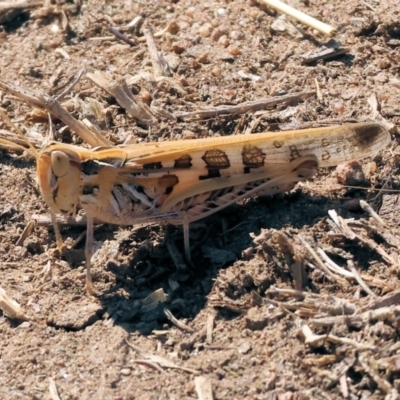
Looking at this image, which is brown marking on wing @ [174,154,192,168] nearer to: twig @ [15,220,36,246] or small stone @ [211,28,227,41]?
twig @ [15,220,36,246]

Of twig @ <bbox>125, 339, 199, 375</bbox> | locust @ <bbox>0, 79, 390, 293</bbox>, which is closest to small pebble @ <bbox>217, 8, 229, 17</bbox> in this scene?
locust @ <bbox>0, 79, 390, 293</bbox>

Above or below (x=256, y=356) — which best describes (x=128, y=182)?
above

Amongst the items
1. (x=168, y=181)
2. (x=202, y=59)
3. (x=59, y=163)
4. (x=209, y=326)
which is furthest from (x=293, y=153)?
(x=202, y=59)

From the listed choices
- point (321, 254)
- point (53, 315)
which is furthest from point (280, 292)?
point (53, 315)

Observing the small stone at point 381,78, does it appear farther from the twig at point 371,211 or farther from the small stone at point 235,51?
the twig at point 371,211

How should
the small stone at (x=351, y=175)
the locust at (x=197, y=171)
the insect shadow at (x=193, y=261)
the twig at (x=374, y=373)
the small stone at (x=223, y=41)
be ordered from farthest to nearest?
the small stone at (x=223, y=41) < the small stone at (x=351, y=175) < the locust at (x=197, y=171) < the insect shadow at (x=193, y=261) < the twig at (x=374, y=373)

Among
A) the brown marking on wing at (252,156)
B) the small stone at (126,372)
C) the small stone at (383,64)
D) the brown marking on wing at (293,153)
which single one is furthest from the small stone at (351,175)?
the small stone at (126,372)

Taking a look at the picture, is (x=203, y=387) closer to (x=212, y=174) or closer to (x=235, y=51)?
(x=212, y=174)

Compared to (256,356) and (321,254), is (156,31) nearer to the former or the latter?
(321,254)
